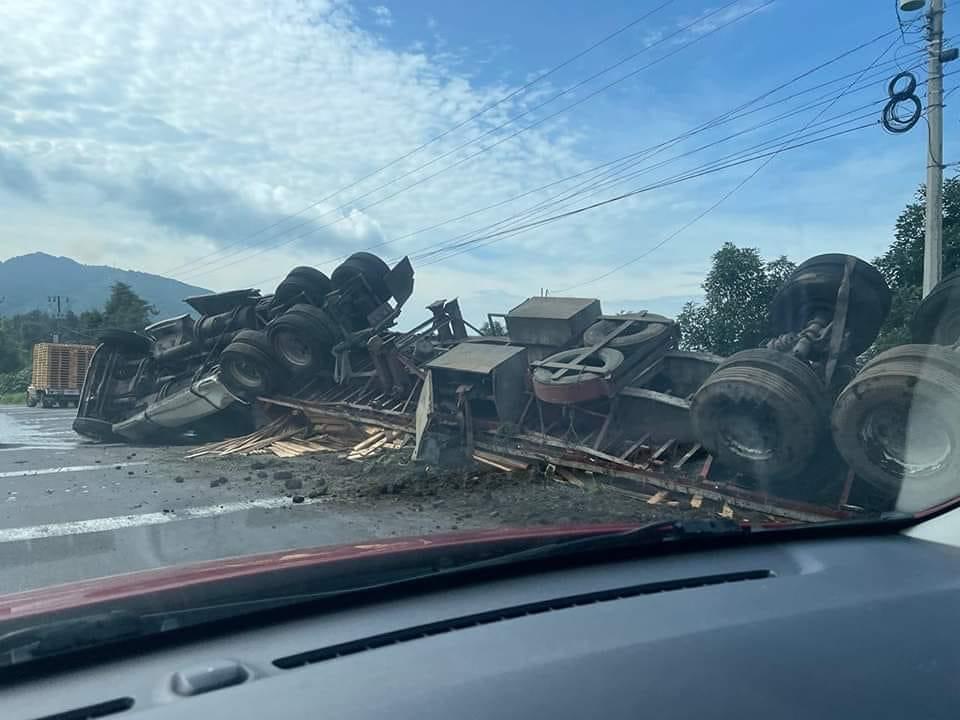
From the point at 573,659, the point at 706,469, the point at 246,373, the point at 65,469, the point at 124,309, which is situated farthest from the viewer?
the point at 124,309

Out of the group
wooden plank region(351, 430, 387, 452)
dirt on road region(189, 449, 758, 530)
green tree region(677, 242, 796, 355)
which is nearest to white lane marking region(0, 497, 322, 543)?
dirt on road region(189, 449, 758, 530)

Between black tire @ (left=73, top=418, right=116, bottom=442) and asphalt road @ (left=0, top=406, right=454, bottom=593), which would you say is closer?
asphalt road @ (left=0, top=406, right=454, bottom=593)

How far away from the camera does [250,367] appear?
48.4 feet

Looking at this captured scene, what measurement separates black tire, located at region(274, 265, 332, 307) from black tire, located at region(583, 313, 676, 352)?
5746mm

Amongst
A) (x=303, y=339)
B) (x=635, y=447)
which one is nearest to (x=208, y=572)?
(x=635, y=447)

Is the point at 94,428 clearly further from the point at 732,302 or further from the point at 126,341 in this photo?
the point at 732,302

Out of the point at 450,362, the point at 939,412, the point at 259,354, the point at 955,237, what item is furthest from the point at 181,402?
the point at 955,237

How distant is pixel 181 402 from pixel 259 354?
2210mm

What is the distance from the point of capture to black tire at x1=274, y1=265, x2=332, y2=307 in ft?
48.6

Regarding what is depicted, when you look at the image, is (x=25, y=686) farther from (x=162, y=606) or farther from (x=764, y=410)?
(x=764, y=410)

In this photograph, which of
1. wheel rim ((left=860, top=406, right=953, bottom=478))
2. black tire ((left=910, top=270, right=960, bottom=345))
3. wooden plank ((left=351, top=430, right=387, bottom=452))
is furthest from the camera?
wooden plank ((left=351, top=430, right=387, bottom=452))

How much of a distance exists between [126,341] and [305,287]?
4.81 metres

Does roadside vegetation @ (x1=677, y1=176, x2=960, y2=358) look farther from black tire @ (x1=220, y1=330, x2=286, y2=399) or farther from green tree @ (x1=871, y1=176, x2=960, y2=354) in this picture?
black tire @ (x1=220, y1=330, x2=286, y2=399)

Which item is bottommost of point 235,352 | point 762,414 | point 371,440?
point 371,440
